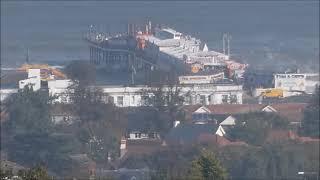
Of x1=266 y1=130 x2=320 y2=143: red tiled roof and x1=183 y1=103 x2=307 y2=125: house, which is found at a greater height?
x1=183 y1=103 x2=307 y2=125: house

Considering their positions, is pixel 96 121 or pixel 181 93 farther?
pixel 181 93

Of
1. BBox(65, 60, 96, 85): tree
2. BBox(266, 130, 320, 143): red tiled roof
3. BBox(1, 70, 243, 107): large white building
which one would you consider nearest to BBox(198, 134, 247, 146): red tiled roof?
BBox(266, 130, 320, 143): red tiled roof

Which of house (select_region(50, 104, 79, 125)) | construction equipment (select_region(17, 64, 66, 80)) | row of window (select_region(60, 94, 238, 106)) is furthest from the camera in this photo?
construction equipment (select_region(17, 64, 66, 80))

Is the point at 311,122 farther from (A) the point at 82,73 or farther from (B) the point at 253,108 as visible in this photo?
(A) the point at 82,73

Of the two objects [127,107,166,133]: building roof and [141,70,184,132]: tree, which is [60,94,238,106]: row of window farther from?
[127,107,166,133]: building roof

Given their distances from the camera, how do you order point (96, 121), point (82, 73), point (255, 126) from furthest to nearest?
point (82, 73), point (96, 121), point (255, 126)

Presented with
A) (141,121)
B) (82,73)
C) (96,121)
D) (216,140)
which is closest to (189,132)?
(216,140)

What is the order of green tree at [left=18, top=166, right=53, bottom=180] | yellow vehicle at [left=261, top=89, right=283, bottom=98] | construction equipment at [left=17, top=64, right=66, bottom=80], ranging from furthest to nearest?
construction equipment at [left=17, top=64, right=66, bottom=80] → yellow vehicle at [left=261, top=89, right=283, bottom=98] → green tree at [left=18, top=166, right=53, bottom=180]

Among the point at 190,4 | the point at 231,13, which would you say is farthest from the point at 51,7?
the point at 231,13

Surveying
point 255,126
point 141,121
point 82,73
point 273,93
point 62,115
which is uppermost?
point 82,73

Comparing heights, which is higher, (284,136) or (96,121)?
(96,121)

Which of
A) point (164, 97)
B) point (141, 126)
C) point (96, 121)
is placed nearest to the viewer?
point (96, 121)
